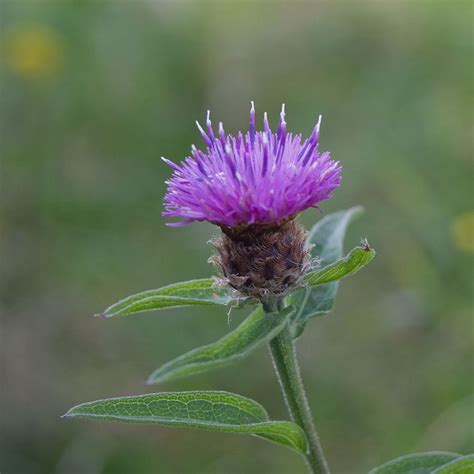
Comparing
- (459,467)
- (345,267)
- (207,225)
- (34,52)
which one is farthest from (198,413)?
(34,52)

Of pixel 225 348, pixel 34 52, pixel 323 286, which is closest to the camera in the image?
pixel 225 348

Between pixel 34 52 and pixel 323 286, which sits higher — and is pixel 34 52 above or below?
above

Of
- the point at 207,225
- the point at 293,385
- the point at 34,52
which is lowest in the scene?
the point at 293,385

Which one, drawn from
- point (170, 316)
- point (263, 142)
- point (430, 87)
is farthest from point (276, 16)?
point (263, 142)

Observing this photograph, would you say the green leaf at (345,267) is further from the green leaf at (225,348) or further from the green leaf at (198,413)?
the green leaf at (198,413)

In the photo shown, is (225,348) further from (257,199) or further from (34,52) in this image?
(34,52)

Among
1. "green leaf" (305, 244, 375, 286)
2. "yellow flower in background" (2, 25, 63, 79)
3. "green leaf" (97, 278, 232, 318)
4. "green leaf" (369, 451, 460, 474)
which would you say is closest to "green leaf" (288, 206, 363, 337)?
"green leaf" (305, 244, 375, 286)
